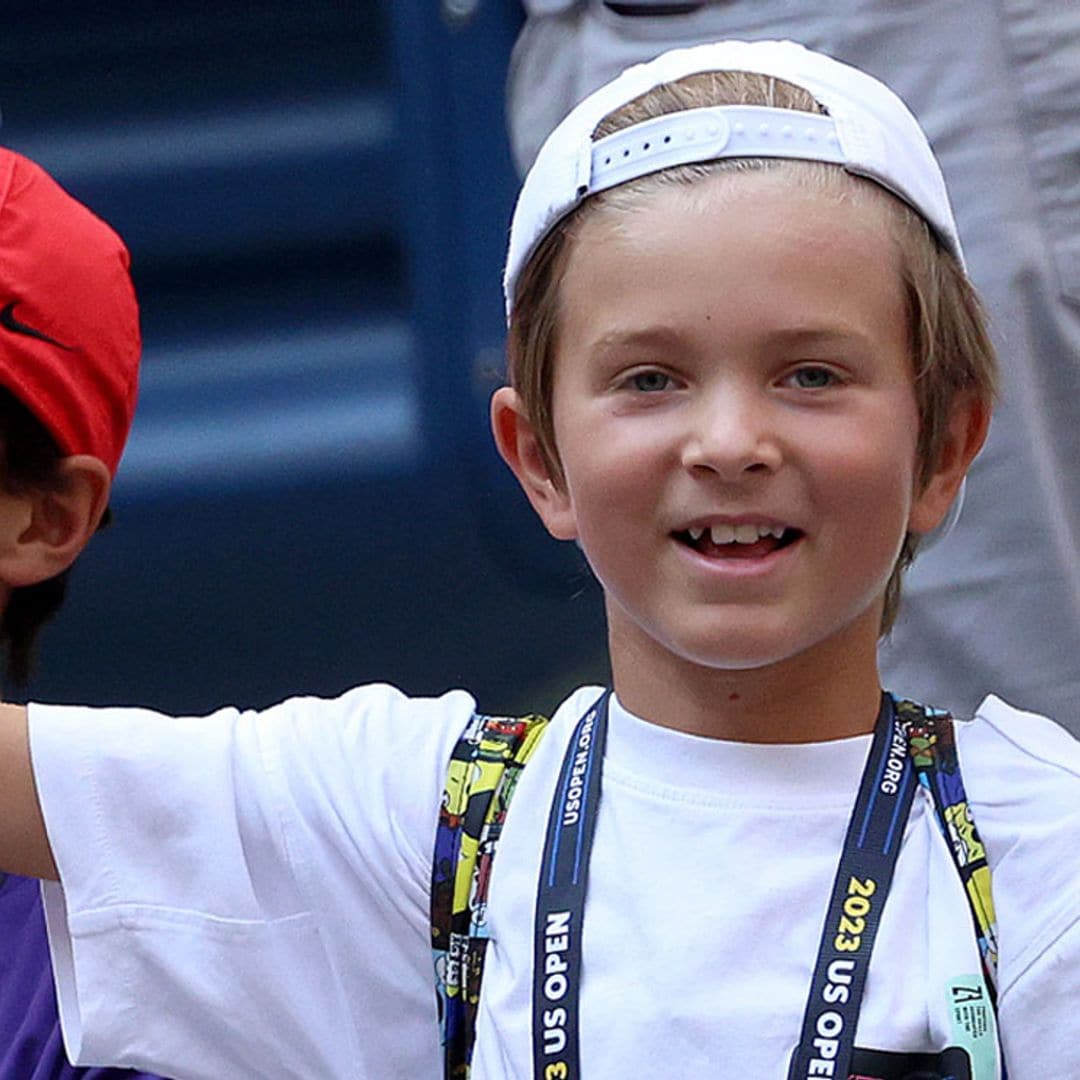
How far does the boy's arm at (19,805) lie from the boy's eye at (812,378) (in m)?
0.60

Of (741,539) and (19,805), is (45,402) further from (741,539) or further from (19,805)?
(741,539)

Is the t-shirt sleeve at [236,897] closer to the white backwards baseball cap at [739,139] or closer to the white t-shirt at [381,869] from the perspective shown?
the white t-shirt at [381,869]

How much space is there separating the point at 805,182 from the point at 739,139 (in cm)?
5

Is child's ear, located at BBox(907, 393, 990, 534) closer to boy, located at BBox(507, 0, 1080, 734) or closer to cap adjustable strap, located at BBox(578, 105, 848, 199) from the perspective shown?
cap adjustable strap, located at BBox(578, 105, 848, 199)

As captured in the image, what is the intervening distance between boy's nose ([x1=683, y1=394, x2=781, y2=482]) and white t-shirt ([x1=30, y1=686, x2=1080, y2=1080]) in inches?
8.5

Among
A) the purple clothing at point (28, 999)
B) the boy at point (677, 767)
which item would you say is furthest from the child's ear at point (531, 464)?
the purple clothing at point (28, 999)

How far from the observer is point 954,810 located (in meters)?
1.55

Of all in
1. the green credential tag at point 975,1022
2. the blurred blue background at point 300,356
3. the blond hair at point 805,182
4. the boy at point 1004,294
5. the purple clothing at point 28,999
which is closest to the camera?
the green credential tag at point 975,1022

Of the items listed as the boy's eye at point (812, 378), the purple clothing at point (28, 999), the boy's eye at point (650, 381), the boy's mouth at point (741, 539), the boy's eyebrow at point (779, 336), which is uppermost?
the boy's eyebrow at point (779, 336)

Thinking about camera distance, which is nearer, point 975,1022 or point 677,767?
point 975,1022

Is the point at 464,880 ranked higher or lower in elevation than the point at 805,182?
lower

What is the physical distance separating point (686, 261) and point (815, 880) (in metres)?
0.41

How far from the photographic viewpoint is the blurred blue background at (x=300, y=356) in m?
2.54

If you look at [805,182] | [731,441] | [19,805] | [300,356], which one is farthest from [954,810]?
[300,356]
